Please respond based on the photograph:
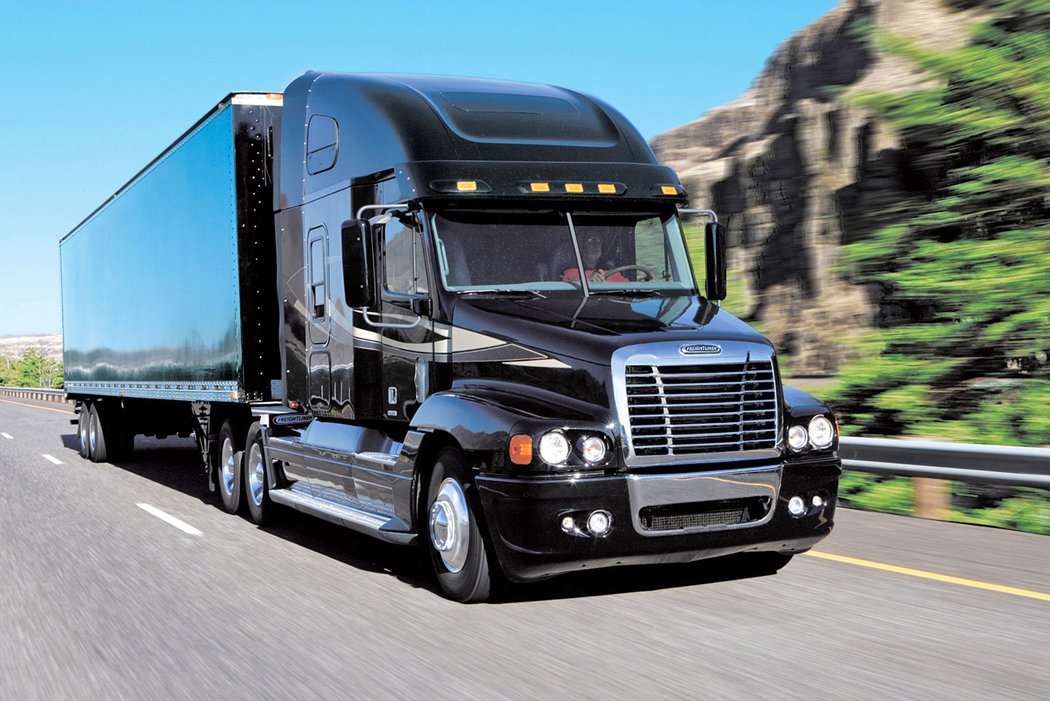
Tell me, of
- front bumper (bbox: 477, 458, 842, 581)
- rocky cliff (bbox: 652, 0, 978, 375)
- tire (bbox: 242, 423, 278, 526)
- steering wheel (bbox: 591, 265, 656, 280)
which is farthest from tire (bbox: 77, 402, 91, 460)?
front bumper (bbox: 477, 458, 842, 581)

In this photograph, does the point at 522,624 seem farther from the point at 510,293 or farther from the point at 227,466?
the point at 227,466

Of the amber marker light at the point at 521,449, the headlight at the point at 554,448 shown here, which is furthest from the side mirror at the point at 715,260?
the amber marker light at the point at 521,449

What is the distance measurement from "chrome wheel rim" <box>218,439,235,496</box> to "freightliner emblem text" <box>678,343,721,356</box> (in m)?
6.50

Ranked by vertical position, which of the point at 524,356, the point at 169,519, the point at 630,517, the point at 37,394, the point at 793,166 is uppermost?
the point at 793,166

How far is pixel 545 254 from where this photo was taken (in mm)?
8125

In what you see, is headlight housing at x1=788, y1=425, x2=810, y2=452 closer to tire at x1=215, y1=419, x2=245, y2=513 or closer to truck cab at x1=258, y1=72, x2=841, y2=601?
truck cab at x1=258, y1=72, x2=841, y2=601

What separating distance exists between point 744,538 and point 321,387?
13.5 feet

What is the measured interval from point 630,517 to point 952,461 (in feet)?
15.0

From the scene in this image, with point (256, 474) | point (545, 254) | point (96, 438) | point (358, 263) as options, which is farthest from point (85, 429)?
point (545, 254)

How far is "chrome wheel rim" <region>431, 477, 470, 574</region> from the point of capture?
7305 mm

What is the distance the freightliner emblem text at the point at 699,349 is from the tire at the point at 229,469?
6.24 metres

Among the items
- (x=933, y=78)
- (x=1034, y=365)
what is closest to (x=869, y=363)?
(x=1034, y=365)

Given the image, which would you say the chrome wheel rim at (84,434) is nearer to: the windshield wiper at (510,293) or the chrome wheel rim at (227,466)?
the chrome wheel rim at (227,466)

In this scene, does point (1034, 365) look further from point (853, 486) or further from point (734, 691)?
point (734, 691)
